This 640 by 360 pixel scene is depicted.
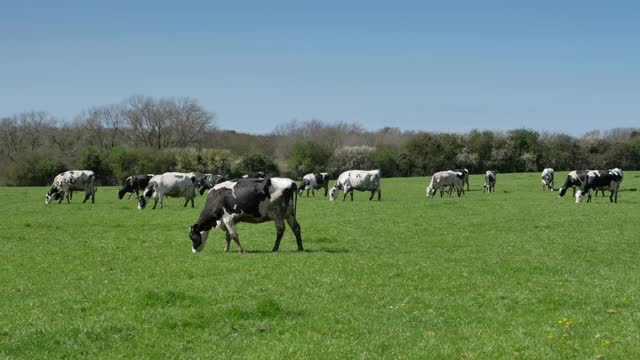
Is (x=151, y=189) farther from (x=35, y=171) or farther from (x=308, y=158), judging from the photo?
(x=308, y=158)

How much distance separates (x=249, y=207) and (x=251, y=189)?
1.80 feet

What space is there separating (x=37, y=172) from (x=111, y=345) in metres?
98.6

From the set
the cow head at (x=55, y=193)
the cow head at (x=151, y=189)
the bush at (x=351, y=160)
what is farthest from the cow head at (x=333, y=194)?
the bush at (x=351, y=160)

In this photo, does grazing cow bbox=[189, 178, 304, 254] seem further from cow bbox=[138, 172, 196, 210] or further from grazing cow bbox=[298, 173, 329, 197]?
grazing cow bbox=[298, 173, 329, 197]

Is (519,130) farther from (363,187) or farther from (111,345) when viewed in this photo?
(111,345)

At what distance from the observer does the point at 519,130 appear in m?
120

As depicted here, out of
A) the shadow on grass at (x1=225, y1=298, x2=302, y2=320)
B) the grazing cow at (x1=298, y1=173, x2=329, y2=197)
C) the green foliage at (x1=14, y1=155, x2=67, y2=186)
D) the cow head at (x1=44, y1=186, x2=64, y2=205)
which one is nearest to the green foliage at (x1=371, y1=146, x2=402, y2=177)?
the green foliage at (x1=14, y1=155, x2=67, y2=186)

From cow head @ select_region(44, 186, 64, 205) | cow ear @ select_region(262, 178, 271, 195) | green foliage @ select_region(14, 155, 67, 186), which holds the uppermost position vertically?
cow ear @ select_region(262, 178, 271, 195)

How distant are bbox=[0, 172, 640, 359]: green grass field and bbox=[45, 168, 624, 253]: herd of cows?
3.23ft

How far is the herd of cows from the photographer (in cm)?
2055

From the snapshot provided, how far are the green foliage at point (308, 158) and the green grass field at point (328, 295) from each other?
292 ft

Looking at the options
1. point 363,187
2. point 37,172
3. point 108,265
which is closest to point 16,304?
point 108,265

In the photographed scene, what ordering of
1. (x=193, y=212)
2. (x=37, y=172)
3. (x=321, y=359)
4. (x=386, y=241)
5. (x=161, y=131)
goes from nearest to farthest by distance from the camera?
1. (x=321, y=359)
2. (x=386, y=241)
3. (x=193, y=212)
4. (x=37, y=172)
5. (x=161, y=131)

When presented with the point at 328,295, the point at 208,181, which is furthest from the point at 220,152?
the point at 328,295
